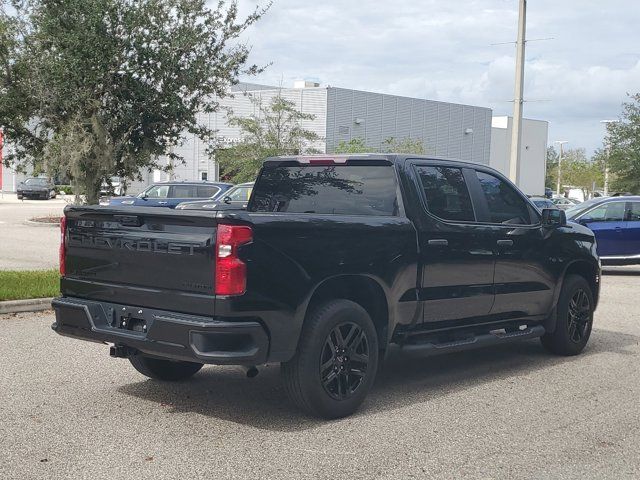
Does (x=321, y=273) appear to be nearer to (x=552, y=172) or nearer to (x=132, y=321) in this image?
(x=132, y=321)

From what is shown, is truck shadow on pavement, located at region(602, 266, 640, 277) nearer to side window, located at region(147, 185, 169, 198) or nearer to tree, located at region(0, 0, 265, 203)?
tree, located at region(0, 0, 265, 203)

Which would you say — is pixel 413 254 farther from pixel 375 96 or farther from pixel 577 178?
pixel 577 178

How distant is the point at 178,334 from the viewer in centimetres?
586

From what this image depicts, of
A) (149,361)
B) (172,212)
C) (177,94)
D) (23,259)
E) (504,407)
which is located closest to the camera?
(172,212)

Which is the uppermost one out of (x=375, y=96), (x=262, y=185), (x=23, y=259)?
(x=375, y=96)

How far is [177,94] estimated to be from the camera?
613 inches

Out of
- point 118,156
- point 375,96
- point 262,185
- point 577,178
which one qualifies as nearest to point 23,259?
point 118,156

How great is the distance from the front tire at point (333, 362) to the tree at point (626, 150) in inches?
1726

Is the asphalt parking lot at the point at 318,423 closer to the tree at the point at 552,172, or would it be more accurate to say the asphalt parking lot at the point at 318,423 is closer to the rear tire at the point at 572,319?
the rear tire at the point at 572,319

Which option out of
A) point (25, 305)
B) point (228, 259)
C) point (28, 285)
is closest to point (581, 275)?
point (228, 259)

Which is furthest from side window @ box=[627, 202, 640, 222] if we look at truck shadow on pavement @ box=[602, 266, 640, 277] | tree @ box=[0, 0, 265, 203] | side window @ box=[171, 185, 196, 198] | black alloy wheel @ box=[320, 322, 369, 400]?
black alloy wheel @ box=[320, 322, 369, 400]

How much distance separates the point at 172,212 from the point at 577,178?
97.9m

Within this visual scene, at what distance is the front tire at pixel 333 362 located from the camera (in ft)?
20.3

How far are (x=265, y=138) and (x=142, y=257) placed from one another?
37335 mm
